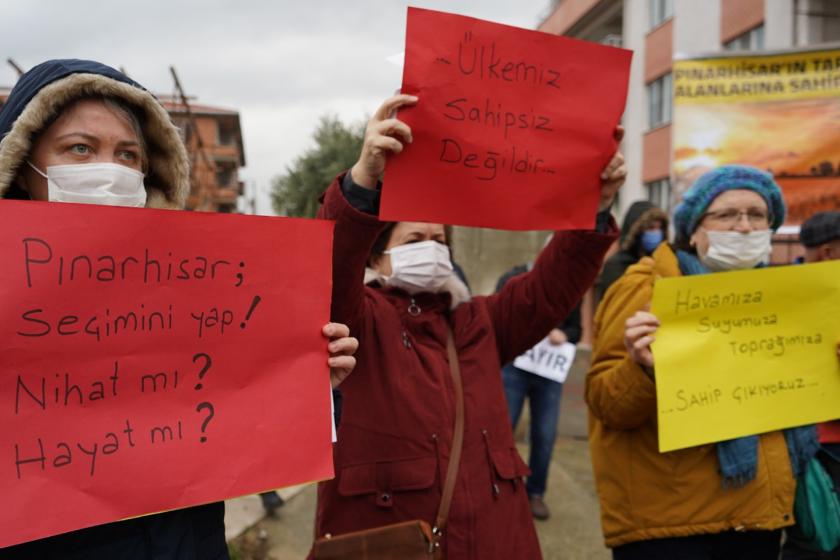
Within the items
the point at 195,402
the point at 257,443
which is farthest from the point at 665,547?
the point at 195,402

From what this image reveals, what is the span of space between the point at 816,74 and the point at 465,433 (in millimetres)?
3545

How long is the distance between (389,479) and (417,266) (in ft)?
2.06

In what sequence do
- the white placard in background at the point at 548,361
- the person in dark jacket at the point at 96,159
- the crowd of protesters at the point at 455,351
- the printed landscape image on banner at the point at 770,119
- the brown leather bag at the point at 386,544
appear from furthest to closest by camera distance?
1. the white placard in background at the point at 548,361
2. the printed landscape image on banner at the point at 770,119
3. the brown leather bag at the point at 386,544
4. the crowd of protesters at the point at 455,351
5. the person in dark jacket at the point at 96,159

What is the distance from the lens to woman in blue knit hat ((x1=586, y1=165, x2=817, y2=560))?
196 cm

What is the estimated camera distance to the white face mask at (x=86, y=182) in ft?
4.35

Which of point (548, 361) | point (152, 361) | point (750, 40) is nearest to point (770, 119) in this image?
point (548, 361)

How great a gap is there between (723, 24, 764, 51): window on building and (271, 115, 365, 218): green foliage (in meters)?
14.9

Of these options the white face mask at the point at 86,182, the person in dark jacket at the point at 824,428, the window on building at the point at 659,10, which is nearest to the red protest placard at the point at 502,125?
the white face mask at the point at 86,182

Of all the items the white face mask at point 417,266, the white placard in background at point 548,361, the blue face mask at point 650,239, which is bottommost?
the white placard in background at point 548,361

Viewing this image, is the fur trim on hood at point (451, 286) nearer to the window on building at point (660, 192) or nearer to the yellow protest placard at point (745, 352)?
the yellow protest placard at point (745, 352)

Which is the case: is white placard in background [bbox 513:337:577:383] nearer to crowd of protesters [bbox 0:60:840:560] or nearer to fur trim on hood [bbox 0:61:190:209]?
crowd of protesters [bbox 0:60:840:560]

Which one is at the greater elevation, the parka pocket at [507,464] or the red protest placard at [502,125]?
the red protest placard at [502,125]

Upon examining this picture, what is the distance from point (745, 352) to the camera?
1.99 metres

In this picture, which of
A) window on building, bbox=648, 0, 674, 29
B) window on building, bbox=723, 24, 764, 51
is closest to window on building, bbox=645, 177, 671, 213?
window on building, bbox=723, 24, 764, 51
